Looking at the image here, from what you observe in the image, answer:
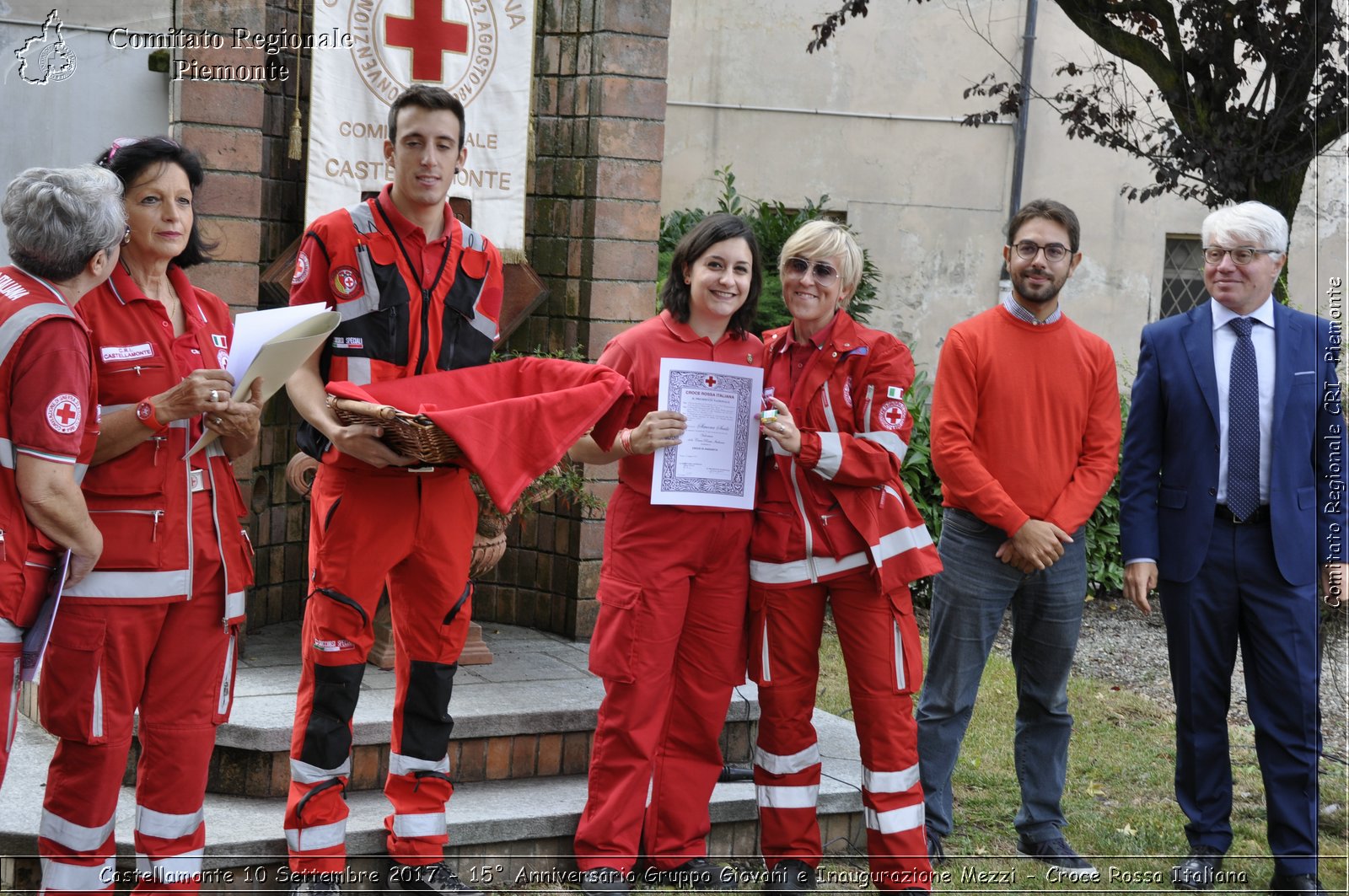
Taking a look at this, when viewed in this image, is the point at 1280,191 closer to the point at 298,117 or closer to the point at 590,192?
the point at 590,192

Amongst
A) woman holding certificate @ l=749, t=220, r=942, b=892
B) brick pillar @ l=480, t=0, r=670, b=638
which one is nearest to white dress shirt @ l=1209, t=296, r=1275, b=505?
woman holding certificate @ l=749, t=220, r=942, b=892

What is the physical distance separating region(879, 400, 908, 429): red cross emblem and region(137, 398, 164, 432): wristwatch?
7.43 ft

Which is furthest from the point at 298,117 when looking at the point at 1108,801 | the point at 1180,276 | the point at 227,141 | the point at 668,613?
the point at 1180,276

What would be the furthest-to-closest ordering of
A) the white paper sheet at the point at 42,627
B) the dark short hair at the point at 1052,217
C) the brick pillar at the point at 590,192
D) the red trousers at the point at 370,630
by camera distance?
the brick pillar at the point at 590,192 < the dark short hair at the point at 1052,217 < the red trousers at the point at 370,630 < the white paper sheet at the point at 42,627

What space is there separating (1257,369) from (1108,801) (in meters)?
2.18

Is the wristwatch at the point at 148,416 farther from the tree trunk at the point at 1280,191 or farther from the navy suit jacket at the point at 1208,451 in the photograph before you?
the tree trunk at the point at 1280,191

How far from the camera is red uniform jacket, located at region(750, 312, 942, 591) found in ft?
14.5

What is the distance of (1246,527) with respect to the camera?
189 inches

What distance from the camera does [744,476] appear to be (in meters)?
4.47

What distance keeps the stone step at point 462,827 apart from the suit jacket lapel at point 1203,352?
6.47ft

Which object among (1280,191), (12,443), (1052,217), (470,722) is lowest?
(470,722)

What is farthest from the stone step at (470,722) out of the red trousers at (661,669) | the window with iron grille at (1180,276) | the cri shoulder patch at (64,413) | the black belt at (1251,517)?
the window with iron grille at (1180,276)

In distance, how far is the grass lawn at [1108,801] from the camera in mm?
4969

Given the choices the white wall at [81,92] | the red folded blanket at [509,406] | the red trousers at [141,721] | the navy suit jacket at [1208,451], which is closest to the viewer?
the red trousers at [141,721]
